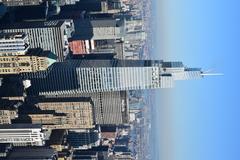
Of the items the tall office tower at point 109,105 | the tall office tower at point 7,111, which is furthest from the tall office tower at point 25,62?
the tall office tower at point 109,105

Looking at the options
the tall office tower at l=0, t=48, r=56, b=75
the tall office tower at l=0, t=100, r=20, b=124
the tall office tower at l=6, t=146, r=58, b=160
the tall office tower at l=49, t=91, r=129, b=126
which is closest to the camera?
the tall office tower at l=0, t=48, r=56, b=75

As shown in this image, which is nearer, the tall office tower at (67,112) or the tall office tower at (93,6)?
the tall office tower at (67,112)

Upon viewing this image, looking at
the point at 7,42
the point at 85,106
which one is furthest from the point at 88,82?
the point at 7,42

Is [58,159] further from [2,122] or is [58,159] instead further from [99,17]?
[99,17]

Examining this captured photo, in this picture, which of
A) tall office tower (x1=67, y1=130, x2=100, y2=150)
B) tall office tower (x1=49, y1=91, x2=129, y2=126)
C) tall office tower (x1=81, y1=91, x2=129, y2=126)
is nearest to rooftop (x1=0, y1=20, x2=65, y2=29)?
tall office tower (x1=49, y1=91, x2=129, y2=126)

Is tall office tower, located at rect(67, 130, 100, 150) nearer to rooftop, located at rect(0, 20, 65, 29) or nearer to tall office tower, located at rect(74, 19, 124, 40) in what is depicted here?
tall office tower, located at rect(74, 19, 124, 40)

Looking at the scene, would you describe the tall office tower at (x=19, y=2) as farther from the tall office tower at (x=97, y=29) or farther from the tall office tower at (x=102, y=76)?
the tall office tower at (x=97, y=29)

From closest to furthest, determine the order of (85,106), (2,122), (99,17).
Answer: (2,122) → (85,106) → (99,17)
